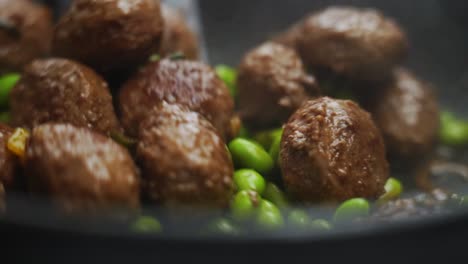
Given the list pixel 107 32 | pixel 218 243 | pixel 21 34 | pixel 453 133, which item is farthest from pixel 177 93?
pixel 453 133

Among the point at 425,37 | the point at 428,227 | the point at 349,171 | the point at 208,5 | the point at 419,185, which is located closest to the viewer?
the point at 428,227

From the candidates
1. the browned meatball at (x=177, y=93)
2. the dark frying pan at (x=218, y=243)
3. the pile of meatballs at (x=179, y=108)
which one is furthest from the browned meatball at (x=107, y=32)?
the dark frying pan at (x=218, y=243)

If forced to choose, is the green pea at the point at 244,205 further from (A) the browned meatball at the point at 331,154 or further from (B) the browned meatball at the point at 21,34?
(B) the browned meatball at the point at 21,34

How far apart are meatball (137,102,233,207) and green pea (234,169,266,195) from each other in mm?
196

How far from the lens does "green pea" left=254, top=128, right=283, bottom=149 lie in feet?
7.43

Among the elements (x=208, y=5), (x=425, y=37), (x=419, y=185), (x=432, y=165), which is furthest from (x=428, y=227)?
(x=208, y=5)

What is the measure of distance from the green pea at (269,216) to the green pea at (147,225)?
298mm

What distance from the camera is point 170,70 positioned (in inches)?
82.5

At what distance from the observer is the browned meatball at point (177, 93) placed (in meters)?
1.97

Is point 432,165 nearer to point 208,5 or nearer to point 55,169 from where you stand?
point 208,5

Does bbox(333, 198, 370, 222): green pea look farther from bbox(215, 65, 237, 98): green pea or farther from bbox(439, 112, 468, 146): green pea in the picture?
bbox(439, 112, 468, 146): green pea

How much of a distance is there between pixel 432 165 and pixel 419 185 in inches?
11.9

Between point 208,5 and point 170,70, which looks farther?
point 208,5

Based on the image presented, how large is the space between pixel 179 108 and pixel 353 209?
0.67m
